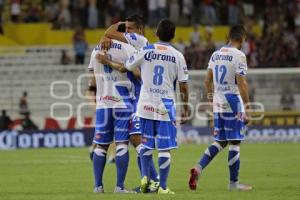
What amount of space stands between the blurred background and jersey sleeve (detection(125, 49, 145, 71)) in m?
16.7

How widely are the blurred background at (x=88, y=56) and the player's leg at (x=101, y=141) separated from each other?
16114 millimetres

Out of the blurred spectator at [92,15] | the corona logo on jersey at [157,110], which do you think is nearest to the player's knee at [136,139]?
the corona logo on jersey at [157,110]

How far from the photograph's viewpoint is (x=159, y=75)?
564 inches

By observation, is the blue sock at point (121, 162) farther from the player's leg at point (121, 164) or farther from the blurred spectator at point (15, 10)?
the blurred spectator at point (15, 10)

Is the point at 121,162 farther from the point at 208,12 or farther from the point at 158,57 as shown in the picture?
the point at 208,12

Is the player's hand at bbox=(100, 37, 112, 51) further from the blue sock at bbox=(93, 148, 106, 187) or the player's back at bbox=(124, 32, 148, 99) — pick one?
the blue sock at bbox=(93, 148, 106, 187)

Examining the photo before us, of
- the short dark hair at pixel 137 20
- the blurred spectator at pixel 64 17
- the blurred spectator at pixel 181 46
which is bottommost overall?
the short dark hair at pixel 137 20

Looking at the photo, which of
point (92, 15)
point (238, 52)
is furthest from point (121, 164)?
point (92, 15)

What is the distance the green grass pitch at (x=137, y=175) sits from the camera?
564 inches

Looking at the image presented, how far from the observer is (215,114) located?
52.2 feet

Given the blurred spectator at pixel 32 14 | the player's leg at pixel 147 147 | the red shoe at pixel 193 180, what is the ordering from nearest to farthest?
the player's leg at pixel 147 147 → the red shoe at pixel 193 180 → the blurred spectator at pixel 32 14

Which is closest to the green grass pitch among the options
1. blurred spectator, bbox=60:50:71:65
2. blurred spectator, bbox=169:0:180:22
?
blurred spectator, bbox=60:50:71:65

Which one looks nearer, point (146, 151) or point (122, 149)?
point (146, 151)

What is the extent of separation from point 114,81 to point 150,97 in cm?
85
